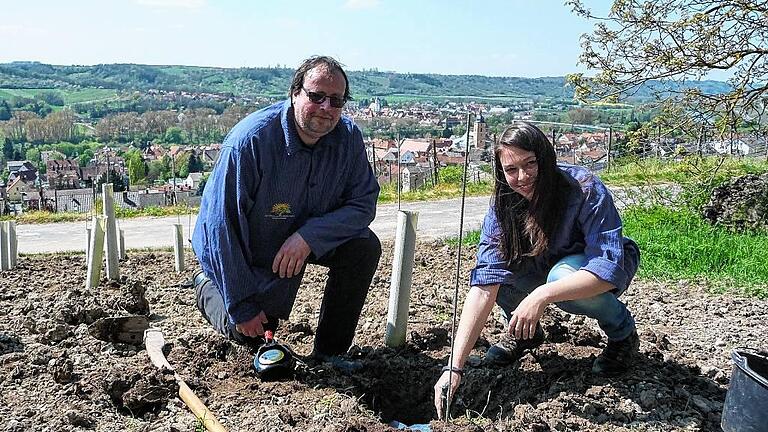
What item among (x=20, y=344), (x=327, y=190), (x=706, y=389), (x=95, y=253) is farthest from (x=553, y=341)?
(x=95, y=253)

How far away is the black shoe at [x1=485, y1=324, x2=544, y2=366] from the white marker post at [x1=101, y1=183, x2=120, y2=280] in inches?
112

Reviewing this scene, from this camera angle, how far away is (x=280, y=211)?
10.5 feet

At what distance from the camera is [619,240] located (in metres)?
2.71

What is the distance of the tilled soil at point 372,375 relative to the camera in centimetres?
262

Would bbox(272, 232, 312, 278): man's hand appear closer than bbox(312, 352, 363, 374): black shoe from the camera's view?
Yes

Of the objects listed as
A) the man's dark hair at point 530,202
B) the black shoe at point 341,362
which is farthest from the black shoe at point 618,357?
the black shoe at point 341,362

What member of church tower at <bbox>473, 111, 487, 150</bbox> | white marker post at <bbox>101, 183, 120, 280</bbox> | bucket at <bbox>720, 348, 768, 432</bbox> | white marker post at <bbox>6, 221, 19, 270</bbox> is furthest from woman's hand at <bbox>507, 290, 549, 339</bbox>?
white marker post at <bbox>6, 221, 19, 270</bbox>

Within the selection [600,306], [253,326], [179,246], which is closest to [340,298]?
[253,326]

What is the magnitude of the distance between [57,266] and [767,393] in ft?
19.7

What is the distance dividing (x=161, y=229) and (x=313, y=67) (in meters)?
8.80

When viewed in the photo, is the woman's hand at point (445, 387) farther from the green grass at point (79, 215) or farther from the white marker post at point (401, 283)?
the green grass at point (79, 215)

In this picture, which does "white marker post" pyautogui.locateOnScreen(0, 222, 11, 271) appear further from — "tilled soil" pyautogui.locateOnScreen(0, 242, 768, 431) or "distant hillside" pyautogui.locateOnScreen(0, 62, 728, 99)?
"distant hillside" pyautogui.locateOnScreen(0, 62, 728, 99)

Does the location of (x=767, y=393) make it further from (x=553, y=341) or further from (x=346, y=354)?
(x=346, y=354)

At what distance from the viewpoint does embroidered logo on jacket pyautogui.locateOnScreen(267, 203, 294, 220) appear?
3.19 m
